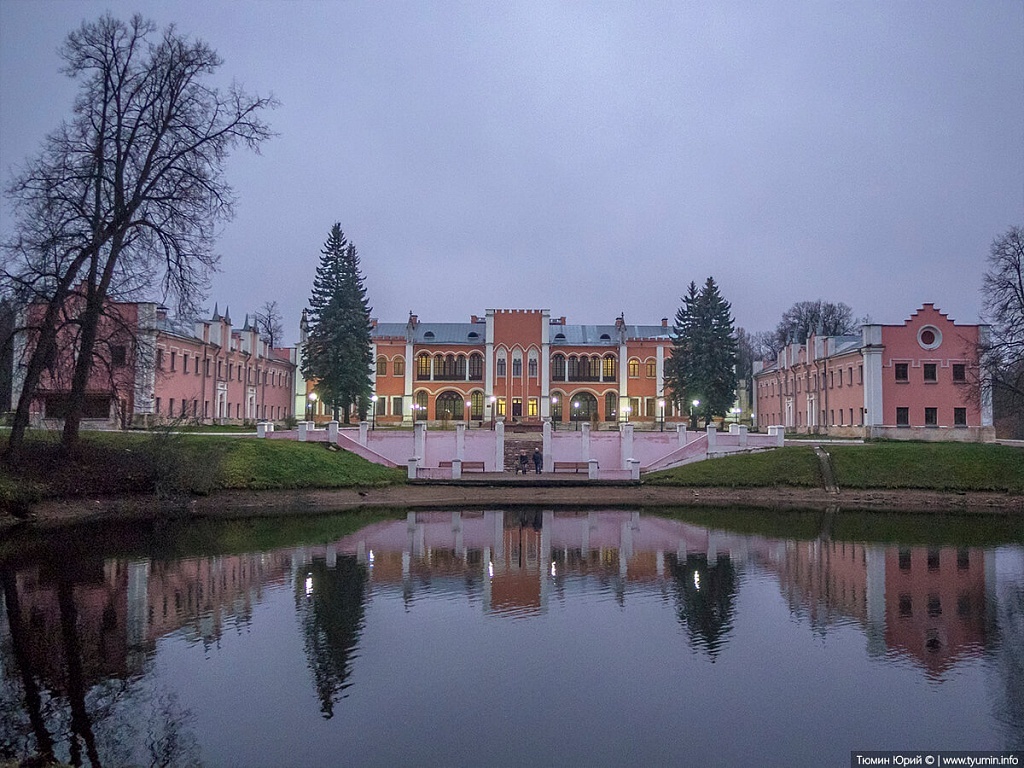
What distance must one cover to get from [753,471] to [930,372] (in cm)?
1744

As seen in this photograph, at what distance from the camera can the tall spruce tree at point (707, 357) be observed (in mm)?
49031

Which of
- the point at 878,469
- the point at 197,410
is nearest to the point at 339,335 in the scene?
the point at 197,410

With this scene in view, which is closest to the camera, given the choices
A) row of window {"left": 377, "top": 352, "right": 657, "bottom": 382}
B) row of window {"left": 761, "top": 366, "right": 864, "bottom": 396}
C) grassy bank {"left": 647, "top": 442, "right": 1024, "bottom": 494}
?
grassy bank {"left": 647, "top": 442, "right": 1024, "bottom": 494}

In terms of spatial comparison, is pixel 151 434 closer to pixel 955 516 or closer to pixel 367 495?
pixel 367 495

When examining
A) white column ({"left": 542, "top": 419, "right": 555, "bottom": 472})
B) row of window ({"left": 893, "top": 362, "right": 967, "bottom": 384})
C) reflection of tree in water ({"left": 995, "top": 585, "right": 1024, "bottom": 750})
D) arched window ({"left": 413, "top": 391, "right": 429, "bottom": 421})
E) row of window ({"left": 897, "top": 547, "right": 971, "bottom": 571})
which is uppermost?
row of window ({"left": 893, "top": 362, "right": 967, "bottom": 384})

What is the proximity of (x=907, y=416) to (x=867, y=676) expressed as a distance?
37.8 meters

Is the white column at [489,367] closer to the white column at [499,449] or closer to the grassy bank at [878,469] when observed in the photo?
the white column at [499,449]

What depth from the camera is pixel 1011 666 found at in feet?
31.1

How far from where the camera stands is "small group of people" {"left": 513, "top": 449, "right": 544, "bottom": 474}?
36000 mm

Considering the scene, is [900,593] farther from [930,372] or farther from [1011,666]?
[930,372]

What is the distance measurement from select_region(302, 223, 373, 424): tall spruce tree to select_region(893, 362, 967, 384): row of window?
30934mm

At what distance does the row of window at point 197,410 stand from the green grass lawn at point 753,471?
64.8 ft

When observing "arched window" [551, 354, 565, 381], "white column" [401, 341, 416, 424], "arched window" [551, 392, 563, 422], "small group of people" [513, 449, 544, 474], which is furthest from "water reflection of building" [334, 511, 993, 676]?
"arched window" [551, 354, 565, 381]

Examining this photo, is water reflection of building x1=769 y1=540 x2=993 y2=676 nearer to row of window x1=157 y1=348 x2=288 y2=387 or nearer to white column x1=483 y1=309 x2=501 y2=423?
row of window x1=157 y1=348 x2=288 y2=387
